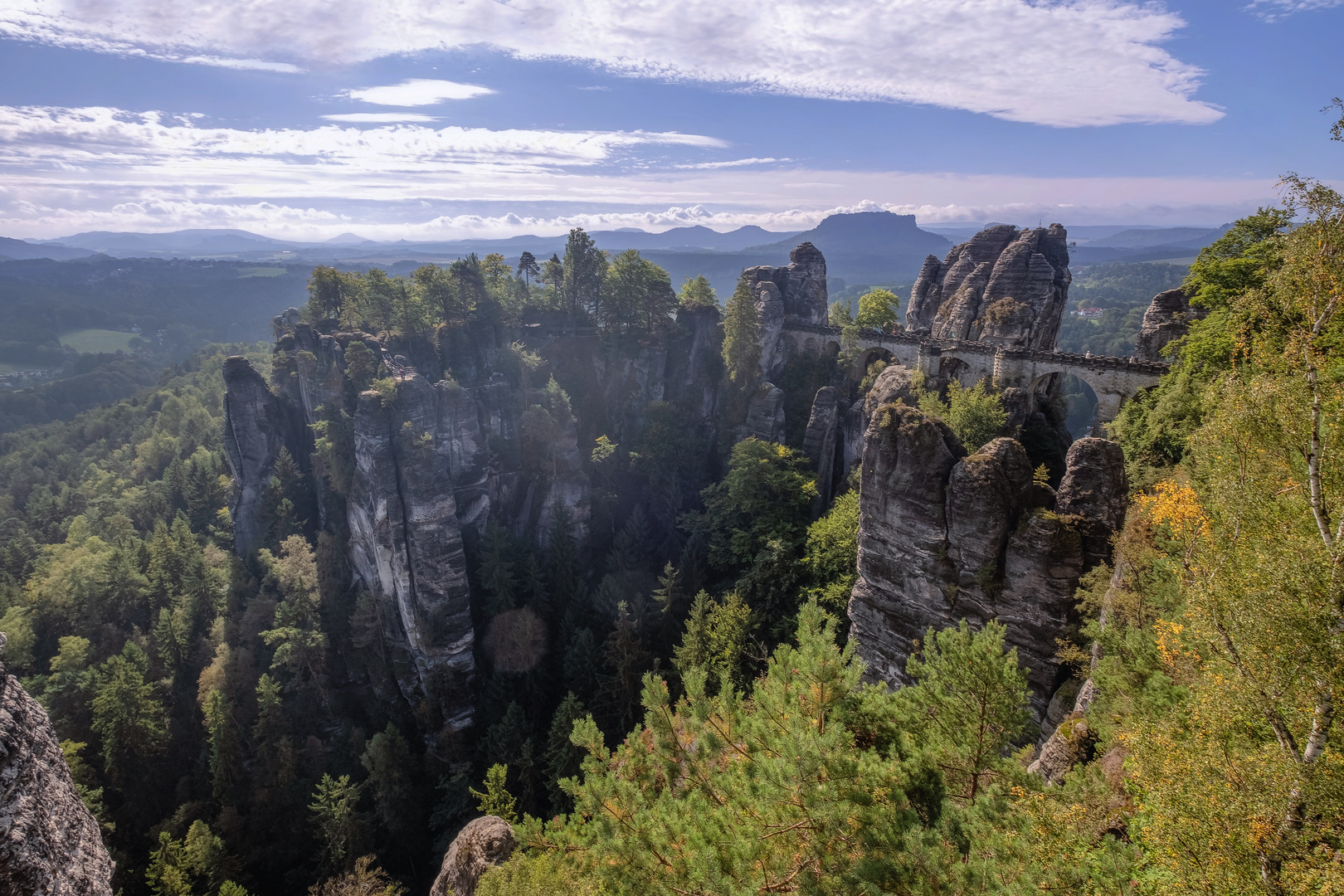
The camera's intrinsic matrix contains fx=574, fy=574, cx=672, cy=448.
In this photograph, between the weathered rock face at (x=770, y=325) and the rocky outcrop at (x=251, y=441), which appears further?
the rocky outcrop at (x=251, y=441)

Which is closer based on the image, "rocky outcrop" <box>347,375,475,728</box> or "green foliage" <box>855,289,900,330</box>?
"rocky outcrop" <box>347,375,475,728</box>

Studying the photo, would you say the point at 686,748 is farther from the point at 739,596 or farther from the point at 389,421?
the point at 389,421

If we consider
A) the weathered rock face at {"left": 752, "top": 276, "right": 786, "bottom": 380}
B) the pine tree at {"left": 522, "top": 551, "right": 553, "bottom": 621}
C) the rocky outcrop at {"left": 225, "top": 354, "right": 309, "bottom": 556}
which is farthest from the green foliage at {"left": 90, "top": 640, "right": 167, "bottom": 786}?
the weathered rock face at {"left": 752, "top": 276, "right": 786, "bottom": 380}

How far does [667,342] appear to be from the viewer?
54.8 m

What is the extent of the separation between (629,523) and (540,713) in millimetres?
15013

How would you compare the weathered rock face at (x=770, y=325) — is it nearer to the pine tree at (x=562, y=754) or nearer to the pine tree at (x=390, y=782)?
the pine tree at (x=562, y=754)

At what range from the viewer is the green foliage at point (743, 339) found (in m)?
47.6

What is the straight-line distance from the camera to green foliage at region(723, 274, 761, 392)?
4759 cm

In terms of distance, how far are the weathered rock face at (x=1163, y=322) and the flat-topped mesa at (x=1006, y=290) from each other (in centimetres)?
692

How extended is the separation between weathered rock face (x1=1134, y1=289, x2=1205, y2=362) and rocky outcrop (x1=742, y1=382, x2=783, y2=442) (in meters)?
23.2

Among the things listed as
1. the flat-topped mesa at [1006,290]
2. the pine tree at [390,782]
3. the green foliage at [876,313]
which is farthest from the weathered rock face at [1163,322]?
the pine tree at [390,782]

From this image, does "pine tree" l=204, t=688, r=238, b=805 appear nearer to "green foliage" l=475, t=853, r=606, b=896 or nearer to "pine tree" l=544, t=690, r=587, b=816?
"pine tree" l=544, t=690, r=587, b=816

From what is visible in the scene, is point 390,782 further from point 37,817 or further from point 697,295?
point 697,295

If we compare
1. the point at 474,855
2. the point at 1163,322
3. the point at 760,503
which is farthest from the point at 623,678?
the point at 1163,322
